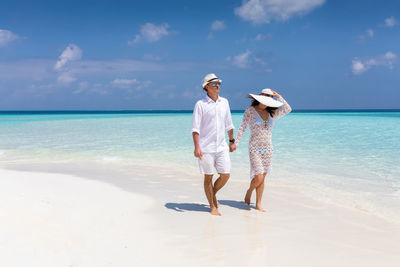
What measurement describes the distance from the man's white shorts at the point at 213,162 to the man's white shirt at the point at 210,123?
67 millimetres

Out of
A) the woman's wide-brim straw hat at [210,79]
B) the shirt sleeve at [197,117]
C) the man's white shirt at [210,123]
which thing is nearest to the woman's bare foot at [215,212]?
the man's white shirt at [210,123]

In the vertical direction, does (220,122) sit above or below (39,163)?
above

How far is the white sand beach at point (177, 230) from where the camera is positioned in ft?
10.8

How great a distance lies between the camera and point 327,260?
3322 mm

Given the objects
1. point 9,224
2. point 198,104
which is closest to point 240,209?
point 198,104

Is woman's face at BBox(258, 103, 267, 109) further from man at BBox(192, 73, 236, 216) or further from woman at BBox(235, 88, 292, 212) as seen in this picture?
man at BBox(192, 73, 236, 216)

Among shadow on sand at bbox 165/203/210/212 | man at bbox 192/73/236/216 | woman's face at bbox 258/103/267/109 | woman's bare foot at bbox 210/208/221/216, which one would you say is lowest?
shadow on sand at bbox 165/203/210/212

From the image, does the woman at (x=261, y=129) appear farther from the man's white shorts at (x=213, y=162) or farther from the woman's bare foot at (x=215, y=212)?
the woman's bare foot at (x=215, y=212)

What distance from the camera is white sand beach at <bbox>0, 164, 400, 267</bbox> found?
3.28 metres

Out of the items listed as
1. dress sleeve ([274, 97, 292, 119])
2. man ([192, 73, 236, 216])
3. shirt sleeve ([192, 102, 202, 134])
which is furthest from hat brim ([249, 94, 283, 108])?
shirt sleeve ([192, 102, 202, 134])

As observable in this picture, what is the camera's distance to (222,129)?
4609 mm

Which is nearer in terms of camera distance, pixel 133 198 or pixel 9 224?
pixel 9 224

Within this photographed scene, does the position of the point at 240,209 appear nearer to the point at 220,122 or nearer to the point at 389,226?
the point at 220,122

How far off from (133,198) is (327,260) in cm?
311
